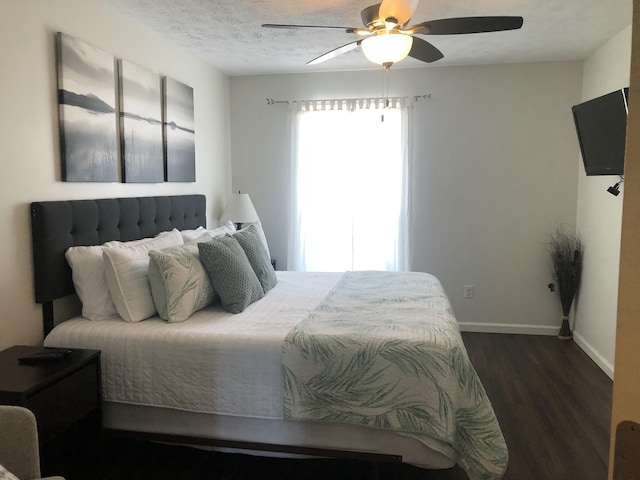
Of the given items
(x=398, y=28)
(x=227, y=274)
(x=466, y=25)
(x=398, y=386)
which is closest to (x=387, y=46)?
(x=398, y=28)

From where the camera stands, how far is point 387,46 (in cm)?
241

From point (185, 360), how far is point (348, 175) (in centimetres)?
282

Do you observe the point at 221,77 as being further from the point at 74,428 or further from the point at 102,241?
the point at 74,428

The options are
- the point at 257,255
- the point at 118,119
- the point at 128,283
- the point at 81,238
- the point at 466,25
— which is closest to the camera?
the point at 466,25

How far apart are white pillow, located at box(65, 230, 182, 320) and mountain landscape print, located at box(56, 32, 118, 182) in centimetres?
43

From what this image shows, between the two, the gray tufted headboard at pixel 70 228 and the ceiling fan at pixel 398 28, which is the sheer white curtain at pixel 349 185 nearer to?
the gray tufted headboard at pixel 70 228

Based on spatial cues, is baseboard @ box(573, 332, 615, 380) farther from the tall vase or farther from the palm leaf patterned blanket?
the palm leaf patterned blanket

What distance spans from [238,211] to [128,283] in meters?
2.00

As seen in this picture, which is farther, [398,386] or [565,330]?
[565,330]

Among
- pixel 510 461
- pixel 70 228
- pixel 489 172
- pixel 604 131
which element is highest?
pixel 604 131

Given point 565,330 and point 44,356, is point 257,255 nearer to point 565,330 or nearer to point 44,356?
point 44,356

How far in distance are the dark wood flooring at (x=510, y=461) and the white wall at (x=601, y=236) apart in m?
0.63

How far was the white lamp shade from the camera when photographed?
4516mm

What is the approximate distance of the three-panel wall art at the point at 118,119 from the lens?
105 inches
